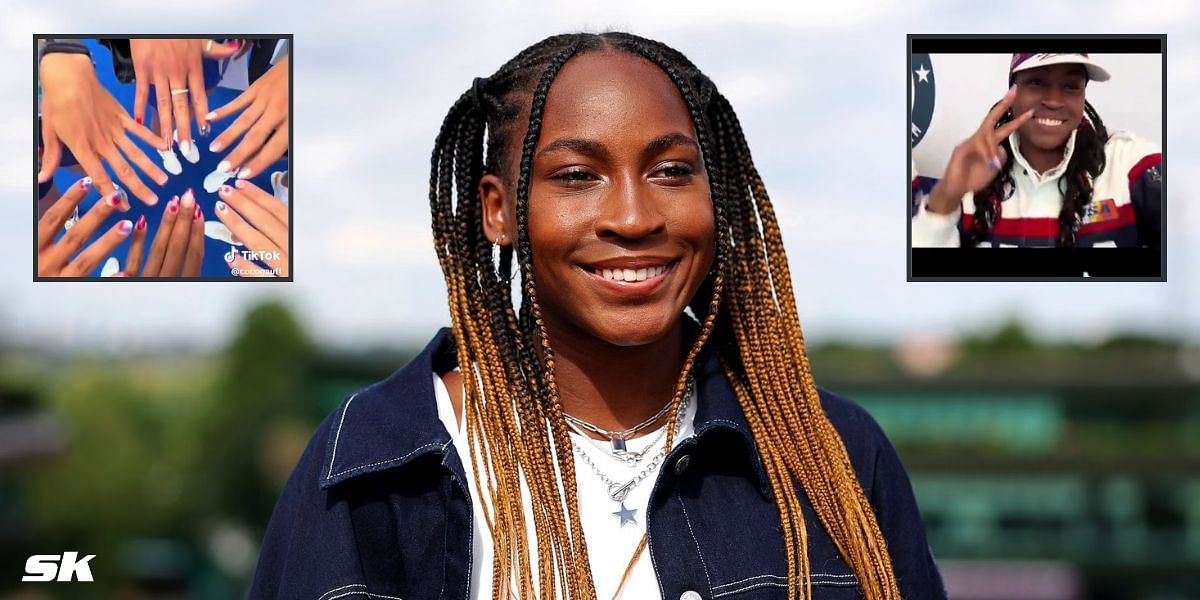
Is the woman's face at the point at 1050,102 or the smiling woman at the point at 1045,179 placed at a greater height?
the woman's face at the point at 1050,102

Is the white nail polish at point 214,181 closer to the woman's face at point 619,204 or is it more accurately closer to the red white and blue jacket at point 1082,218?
the woman's face at point 619,204

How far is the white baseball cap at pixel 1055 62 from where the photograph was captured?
188 inches

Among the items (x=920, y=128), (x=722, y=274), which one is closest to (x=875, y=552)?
(x=722, y=274)

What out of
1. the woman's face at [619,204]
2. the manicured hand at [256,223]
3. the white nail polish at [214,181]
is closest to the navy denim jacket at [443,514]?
the woman's face at [619,204]

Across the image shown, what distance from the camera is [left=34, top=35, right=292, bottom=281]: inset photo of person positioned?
A: 15.1 feet

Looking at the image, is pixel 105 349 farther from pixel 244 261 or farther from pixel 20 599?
pixel 244 261

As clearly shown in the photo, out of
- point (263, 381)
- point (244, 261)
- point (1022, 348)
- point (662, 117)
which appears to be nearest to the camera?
point (662, 117)

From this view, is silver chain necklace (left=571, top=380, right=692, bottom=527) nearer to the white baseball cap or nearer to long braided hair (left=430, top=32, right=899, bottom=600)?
long braided hair (left=430, top=32, right=899, bottom=600)

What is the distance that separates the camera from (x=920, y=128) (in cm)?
479

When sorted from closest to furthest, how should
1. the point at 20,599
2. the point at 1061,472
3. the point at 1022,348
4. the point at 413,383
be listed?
the point at 413,383 → the point at 1061,472 → the point at 20,599 → the point at 1022,348

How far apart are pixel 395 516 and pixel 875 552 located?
42.7 inches

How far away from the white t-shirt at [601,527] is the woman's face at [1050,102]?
2227 mm

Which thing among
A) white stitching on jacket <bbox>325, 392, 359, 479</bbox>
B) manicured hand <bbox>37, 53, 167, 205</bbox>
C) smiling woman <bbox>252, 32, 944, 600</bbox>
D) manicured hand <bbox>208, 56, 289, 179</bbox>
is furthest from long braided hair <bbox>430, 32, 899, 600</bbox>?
manicured hand <bbox>37, 53, 167, 205</bbox>

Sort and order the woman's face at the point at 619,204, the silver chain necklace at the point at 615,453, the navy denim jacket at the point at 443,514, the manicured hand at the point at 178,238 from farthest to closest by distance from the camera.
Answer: the manicured hand at the point at 178,238 → the silver chain necklace at the point at 615,453 → the navy denim jacket at the point at 443,514 → the woman's face at the point at 619,204
